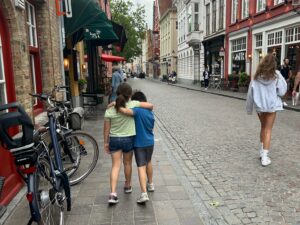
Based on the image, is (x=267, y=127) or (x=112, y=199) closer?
(x=112, y=199)

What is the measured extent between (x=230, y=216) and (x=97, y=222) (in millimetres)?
1478

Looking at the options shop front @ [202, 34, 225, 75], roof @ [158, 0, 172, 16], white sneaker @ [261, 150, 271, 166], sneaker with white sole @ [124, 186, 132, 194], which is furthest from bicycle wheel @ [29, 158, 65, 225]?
roof @ [158, 0, 172, 16]

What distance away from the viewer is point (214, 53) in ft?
95.7

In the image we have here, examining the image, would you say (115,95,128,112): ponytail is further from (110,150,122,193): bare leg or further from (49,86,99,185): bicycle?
(49,86,99,185): bicycle

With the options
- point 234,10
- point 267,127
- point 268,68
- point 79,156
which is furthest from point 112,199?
point 234,10

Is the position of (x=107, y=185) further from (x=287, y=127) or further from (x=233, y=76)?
(x=233, y=76)

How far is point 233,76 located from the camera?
22688mm

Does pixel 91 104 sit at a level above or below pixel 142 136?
below

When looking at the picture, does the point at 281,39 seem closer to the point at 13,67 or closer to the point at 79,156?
the point at 79,156

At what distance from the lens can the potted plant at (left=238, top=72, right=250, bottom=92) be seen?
20.4 m

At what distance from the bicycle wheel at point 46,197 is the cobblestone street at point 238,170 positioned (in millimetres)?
1583

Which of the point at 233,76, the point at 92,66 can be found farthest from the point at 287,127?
the point at 233,76

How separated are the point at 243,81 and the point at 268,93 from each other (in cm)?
1560

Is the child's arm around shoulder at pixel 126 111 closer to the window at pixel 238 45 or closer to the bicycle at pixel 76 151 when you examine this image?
the bicycle at pixel 76 151
